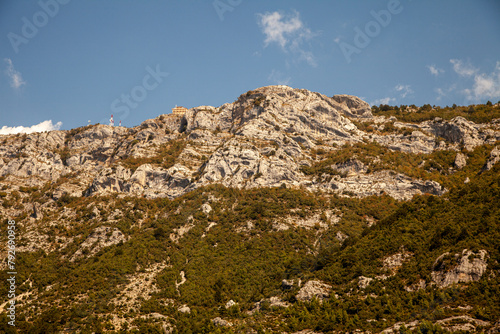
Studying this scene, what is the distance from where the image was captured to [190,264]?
7869cm

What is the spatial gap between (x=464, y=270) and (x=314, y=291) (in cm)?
2230

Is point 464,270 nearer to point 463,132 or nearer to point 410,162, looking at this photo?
point 410,162

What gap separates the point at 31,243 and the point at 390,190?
92613 mm

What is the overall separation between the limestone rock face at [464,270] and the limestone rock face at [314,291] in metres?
16.4

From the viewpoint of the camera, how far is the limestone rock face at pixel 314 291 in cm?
5797

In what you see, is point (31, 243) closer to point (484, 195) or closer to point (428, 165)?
point (484, 195)

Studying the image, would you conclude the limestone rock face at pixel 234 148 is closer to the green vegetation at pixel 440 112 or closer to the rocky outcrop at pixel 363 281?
the green vegetation at pixel 440 112

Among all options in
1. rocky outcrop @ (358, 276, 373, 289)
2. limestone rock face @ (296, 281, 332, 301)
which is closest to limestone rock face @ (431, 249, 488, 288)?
rocky outcrop @ (358, 276, 373, 289)

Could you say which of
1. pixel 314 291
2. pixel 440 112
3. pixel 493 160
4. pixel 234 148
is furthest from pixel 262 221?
pixel 440 112

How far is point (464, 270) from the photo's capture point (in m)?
46.2

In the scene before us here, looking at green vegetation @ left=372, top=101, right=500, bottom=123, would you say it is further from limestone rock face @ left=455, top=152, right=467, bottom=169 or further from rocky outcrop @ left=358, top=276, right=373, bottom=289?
rocky outcrop @ left=358, top=276, right=373, bottom=289

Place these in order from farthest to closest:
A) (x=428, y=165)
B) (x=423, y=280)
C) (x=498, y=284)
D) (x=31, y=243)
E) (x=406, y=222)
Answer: (x=428, y=165) < (x=31, y=243) < (x=406, y=222) < (x=423, y=280) < (x=498, y=284)

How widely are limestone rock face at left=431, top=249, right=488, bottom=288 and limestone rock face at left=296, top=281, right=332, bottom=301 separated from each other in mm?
16443

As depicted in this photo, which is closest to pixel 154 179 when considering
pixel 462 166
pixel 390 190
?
pixel 390 190
